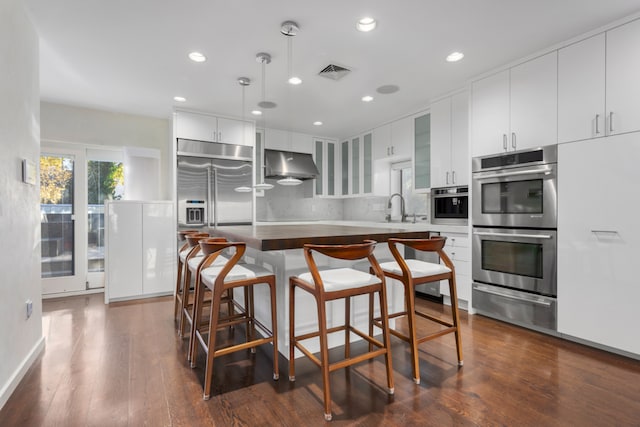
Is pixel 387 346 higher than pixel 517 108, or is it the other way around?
pixel 517 108

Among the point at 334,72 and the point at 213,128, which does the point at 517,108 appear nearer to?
the point at 334,72

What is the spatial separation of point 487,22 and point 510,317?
8.29 feet

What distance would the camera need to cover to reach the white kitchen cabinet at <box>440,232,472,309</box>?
3350mm

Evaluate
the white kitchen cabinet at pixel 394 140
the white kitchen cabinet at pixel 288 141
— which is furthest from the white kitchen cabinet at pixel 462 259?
the white kitchen cabinet at pixel 288 141

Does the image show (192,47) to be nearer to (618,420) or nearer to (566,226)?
(566,226)

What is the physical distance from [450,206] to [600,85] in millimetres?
1655

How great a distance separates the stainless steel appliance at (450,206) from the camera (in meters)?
3.52

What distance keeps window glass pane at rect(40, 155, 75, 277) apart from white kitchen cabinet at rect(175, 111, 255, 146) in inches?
62.7

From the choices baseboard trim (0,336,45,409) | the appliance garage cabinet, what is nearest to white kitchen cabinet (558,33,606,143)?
the appliance garage cabinet

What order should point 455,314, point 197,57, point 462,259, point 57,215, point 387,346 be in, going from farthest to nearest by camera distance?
point 57,215, point 462,259, point 197,57, point 455,314, point 387,346

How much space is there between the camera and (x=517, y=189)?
295cm

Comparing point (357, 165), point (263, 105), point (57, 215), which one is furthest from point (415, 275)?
point (57, 215)

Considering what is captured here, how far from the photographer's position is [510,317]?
2.99 meters

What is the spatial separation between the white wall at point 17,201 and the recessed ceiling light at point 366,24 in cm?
219
